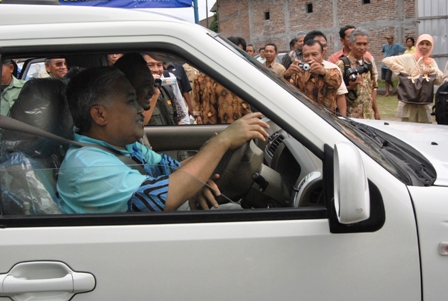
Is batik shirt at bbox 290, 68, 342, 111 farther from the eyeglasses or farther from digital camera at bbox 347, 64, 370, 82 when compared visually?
the eyeglasses

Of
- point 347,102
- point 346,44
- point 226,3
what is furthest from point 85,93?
point 226,3

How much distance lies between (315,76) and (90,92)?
3.54m

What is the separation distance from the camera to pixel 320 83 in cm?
533

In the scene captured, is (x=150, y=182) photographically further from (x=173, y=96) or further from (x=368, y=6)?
(x=368, y=6)

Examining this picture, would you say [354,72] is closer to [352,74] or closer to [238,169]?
[352,74]

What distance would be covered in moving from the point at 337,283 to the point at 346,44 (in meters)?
5.69

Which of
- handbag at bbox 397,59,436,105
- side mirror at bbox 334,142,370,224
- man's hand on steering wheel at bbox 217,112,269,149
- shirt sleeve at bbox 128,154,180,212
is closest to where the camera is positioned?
side mirror at bbox 334,142,370,224

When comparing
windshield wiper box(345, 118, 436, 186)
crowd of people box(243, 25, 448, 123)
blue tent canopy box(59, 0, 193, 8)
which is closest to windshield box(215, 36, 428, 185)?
windshield wiper box(345, 118, 436, 186)

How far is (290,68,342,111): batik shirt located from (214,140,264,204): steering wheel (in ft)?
10.1

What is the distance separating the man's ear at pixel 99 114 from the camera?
2.08 metres

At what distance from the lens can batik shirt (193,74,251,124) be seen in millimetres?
3348

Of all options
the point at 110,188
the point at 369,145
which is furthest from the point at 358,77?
the point at 110,188

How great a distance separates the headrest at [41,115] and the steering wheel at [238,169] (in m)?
0.61

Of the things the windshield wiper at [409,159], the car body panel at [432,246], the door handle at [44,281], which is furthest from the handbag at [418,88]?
the door handle at [44,281]
